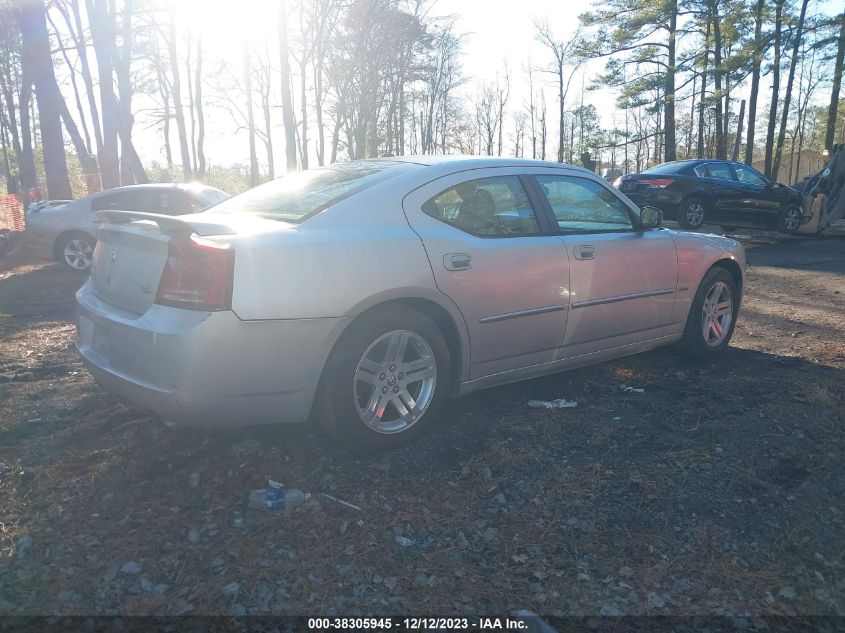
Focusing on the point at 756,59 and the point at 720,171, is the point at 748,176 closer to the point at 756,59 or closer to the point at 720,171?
the point at 720,171

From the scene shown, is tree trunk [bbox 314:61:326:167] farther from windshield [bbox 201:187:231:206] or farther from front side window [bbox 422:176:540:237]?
front side window [bbox 422:176:540:237]

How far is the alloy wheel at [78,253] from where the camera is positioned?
1095 cm

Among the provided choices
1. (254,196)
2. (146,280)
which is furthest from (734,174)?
(146,280)

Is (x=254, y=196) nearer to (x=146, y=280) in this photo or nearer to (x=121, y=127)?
(x=146, y=280)

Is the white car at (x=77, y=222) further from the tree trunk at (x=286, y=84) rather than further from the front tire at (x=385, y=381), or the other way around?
the tree trunk at (x=286, y=84)

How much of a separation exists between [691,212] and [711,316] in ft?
32.8

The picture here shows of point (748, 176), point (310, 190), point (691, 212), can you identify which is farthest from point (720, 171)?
point (310, 190)

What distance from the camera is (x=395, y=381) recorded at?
3.55m

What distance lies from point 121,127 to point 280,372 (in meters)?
19.0

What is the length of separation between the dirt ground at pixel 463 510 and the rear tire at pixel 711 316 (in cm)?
64

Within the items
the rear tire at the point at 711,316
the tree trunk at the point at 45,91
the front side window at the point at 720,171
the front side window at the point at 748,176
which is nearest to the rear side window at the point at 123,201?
the rear tire at the point at 711,316

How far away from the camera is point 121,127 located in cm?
1945

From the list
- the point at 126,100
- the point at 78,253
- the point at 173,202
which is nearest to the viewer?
the point at 173,202

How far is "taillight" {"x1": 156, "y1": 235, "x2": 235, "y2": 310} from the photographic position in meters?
2.99
